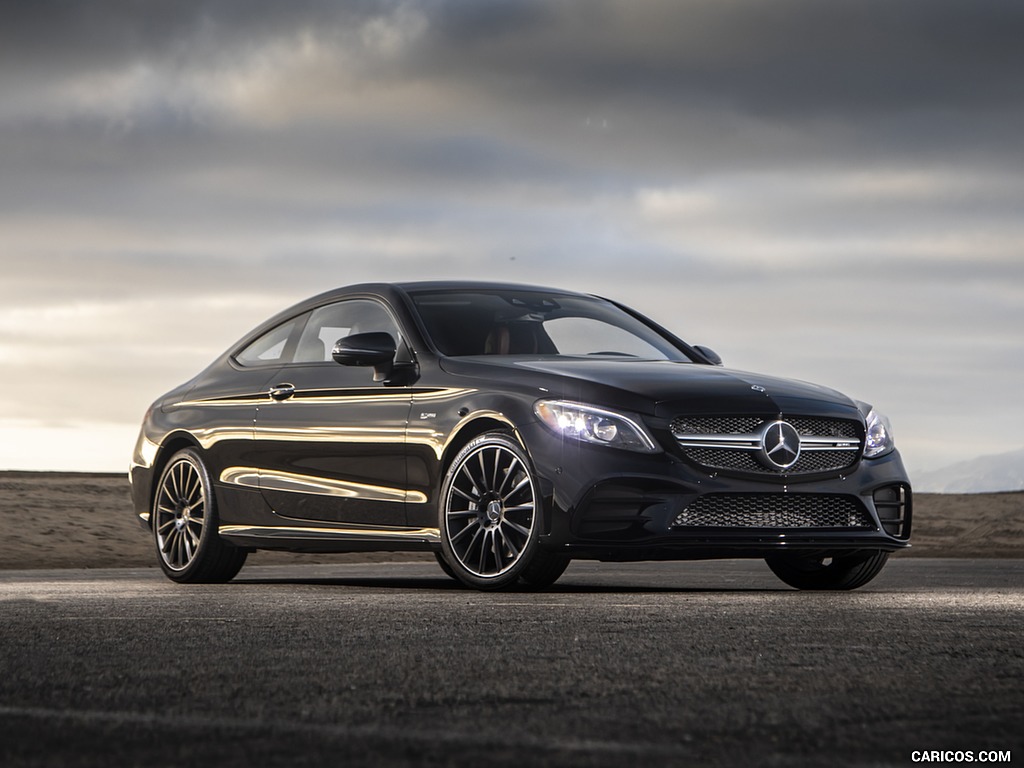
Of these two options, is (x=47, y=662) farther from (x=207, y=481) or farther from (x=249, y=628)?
(x=207, y=481)

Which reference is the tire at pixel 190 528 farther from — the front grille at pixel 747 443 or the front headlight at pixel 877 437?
the front headlight at pixel 877 437

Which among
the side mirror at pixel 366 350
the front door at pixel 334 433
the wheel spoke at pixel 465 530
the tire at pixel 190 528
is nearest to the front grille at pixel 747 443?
the wheel spoke at pixel 465 530

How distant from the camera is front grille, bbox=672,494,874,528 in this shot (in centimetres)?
783

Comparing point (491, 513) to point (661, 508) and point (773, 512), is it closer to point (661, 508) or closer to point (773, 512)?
point (661, 508)

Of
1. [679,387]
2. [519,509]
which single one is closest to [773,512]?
[679,387]

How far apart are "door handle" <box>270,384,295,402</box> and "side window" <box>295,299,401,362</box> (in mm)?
225

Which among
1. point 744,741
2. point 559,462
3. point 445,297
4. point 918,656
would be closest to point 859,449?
point 559,462

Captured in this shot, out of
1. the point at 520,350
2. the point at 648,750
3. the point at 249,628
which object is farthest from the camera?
the point at 520,350

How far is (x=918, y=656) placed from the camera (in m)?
4.98

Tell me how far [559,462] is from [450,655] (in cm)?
279

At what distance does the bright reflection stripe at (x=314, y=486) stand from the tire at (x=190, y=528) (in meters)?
0.26

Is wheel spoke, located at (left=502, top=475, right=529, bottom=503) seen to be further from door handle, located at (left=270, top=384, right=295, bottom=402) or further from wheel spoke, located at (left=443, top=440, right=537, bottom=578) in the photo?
door handle, located at (left=270, top=384, right=295, bottom=402)

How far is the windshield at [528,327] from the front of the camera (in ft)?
29.8

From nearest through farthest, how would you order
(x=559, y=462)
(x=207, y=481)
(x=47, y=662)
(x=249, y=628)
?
(x=47, y=662), (x=249, y=628), (x=559, y=462), (x=207, y=481)
